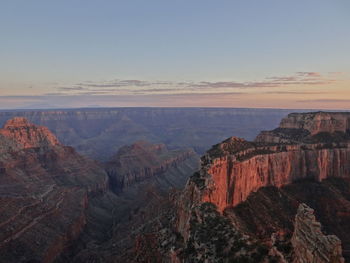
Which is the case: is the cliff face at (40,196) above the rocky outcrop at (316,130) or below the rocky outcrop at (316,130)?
below

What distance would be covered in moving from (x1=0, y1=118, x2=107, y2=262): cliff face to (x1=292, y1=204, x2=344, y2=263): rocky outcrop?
76.7m

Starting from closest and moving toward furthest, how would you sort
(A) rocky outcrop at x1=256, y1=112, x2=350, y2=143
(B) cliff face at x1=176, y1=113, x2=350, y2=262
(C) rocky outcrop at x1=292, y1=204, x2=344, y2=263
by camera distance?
(C) rocky outcrop at x1=292, y1=204, x2=344, y2=263
(B) cliff face at x1=176, y1=113, x2=350, y2=262
(A) rocky outcrop at x1=256, y1=112, x2=350, y2=143

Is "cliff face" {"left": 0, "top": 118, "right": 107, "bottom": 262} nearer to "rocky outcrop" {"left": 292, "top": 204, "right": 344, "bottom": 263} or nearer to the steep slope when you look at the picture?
the steep slope

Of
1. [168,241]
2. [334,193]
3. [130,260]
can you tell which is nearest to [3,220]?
[130,260]

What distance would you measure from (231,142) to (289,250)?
170 feet

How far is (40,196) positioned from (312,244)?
11410 cm

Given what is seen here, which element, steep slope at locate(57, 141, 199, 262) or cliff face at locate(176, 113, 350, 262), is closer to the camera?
cliff face at locate(176, 113, 350, 262)

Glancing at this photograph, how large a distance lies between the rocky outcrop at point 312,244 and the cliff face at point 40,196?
252ft

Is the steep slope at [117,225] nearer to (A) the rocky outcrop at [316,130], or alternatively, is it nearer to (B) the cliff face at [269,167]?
(B) the cliff face at [269,167]

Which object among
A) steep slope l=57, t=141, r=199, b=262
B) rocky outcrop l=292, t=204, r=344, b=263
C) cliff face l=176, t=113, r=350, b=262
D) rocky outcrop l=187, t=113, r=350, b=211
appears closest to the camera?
rocky outcrop l=292, t=204, r=344, b=263

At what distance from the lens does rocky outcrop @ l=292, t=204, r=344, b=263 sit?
24.7 metres

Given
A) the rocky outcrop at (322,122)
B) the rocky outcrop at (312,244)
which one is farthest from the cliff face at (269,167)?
the rocky outcrop at (312,244)

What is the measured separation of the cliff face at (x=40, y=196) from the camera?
308 ft

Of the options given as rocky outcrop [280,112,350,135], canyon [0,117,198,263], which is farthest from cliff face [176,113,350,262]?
canyon [0,117,198,263]
